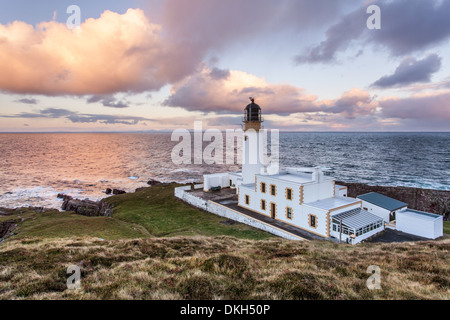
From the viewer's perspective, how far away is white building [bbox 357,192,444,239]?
1948 centimetres

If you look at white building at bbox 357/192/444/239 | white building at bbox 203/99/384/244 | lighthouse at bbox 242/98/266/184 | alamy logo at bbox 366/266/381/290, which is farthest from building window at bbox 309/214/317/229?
alamy logo at bbox 366/266/381/290

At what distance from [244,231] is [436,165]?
75.2 metres

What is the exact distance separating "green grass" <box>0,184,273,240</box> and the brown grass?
8.54 metres

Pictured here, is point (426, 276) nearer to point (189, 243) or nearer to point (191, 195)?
point (189, 243)

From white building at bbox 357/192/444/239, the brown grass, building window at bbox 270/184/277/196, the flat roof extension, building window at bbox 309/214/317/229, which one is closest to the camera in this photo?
the brown grass

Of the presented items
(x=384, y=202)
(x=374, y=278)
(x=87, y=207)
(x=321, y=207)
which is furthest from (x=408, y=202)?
(x=87, y=207)

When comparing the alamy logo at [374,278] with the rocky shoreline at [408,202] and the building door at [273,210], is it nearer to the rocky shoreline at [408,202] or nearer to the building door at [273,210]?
the building door at [273,210]

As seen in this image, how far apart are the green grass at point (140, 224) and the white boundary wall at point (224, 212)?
0.62m

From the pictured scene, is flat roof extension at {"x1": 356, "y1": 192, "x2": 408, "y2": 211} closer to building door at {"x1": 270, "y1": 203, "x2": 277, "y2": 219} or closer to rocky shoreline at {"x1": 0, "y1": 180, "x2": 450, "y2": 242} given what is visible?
building door at {"x1": 270, "y1": 203, "x2": 277, "y2": 219}

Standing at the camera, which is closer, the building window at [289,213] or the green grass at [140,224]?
the green grass at [140,224]

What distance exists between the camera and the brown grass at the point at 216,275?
6.70 metres

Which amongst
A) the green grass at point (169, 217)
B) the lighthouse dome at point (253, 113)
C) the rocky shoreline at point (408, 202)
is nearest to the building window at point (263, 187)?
the green grass at point (169, 217)
